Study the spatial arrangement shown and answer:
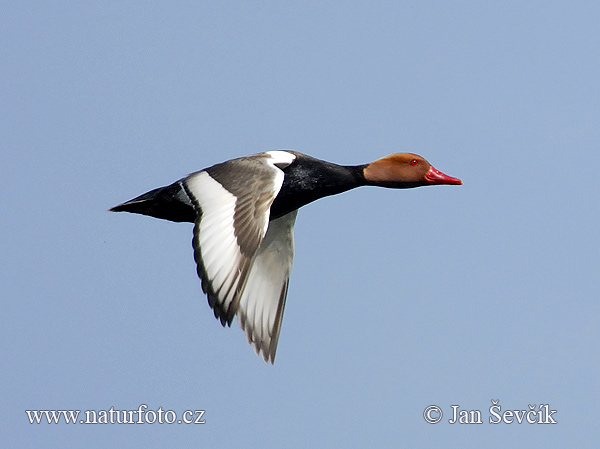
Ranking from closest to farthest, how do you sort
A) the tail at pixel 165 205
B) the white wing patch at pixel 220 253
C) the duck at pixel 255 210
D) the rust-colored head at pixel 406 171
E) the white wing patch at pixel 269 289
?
the white wing patch at pixel 220 253, the duck at pixel 255 210, the tail at pixel 165 205, the rust-colored head at pixel 406 171, the white wing patch at pixel 269 289

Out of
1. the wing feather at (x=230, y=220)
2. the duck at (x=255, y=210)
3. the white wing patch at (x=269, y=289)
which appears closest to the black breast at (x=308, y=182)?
the duck at (x=255, y=210)

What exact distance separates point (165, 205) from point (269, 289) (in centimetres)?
178

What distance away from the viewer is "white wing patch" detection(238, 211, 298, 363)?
1122 cm

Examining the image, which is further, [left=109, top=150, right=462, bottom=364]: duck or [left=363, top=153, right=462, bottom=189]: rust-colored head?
[left=363, top=153, right=462, bottom=189]: rust-colored head

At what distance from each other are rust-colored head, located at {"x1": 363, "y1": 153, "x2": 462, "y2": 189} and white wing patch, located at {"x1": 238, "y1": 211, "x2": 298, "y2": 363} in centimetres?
119

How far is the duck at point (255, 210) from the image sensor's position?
8.54 metres

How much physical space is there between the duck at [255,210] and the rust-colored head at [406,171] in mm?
11

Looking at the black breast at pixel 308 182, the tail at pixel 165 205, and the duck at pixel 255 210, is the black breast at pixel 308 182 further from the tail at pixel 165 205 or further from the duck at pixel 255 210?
the tail at pixel 165 205

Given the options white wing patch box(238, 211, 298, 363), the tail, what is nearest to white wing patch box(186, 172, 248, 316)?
the tail

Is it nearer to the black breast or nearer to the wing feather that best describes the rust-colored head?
the black breast

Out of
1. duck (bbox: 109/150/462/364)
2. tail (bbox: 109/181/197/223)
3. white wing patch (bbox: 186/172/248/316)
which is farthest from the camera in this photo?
tail (bbox: 109/181/197/223)

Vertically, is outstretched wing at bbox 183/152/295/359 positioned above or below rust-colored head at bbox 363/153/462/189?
below

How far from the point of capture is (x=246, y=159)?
10047 mm

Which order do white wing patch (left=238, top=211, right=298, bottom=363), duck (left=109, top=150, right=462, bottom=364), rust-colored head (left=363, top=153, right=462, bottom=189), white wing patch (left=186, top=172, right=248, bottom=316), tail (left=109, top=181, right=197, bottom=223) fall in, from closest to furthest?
white wing patch (left=186, top=172, right=248, bottom=316)
duck (left=109, top=150, right=462, bottom=364)
tail (left=109, top=181, right=197, bottom=223)
rust-colored head (left=363, top=153, right=462, bottom=189)
white wing patch (left=238, top=211, right=298, bottom=363)
